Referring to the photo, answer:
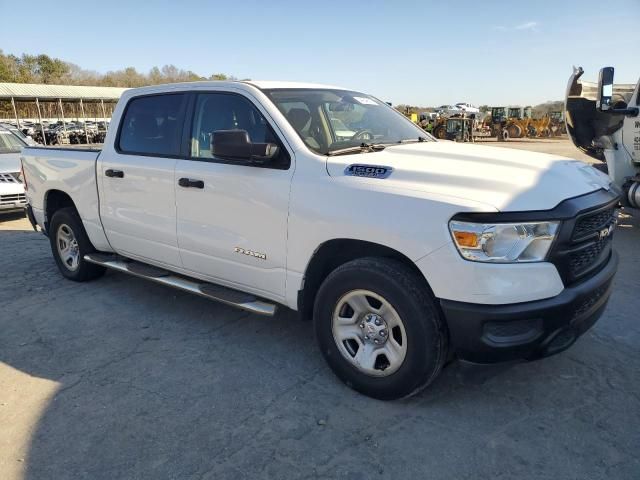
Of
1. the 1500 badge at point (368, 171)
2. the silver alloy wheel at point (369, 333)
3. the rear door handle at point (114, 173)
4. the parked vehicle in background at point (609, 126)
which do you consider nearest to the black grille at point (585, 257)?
the silver alloy wheel at point (369, 333)

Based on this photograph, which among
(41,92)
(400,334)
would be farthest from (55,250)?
(41,92)

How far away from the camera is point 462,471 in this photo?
2.45 m

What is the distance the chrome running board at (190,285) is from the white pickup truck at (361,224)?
0.02 metres

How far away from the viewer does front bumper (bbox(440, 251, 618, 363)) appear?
2541 mm

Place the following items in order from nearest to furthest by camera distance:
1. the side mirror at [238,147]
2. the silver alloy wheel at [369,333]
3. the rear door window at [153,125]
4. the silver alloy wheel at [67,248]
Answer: the silver alloy wheel at [369,333] < the side mirror at [238,147] < the rear door window at [153,125] < the silver alloy wheel at [67,248]

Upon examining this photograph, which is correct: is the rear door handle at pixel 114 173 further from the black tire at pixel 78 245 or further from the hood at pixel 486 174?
the hood at pixel 486 174

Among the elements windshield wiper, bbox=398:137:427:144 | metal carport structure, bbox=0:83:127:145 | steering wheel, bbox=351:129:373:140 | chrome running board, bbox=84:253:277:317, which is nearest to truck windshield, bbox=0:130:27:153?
chrome running board, bbox=84:253:277:317

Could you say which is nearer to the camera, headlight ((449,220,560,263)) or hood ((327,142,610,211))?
headlight ((449,220,560,263))

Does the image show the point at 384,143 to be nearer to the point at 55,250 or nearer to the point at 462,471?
the point at 462,471

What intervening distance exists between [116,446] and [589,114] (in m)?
9.01

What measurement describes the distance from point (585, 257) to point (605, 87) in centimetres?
504

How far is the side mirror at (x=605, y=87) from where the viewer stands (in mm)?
6652

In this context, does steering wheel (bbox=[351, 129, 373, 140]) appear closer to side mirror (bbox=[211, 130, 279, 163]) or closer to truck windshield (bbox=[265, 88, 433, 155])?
truck windshield (bbox=[265, 88, 433, 155])

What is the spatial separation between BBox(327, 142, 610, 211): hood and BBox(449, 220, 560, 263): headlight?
0.11 metres
